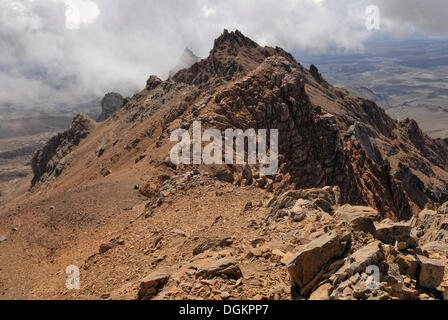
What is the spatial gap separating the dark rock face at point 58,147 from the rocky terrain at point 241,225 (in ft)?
88.9

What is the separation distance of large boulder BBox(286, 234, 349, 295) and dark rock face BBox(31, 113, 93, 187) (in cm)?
7240

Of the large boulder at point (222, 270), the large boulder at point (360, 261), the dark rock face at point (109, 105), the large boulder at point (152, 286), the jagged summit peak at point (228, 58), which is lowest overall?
the large boulder at point (152, 286)

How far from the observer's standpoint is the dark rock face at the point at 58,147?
7421 cm

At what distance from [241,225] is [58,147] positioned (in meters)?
73.9

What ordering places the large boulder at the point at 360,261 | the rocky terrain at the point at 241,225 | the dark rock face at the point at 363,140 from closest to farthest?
the large boulder at the point at 360,261, the rocky terrain at the point at 241,225, the dark rock face at the point at 363,140

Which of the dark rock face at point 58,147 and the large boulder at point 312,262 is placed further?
the dark rock face at point 58,147

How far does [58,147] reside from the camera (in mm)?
78438

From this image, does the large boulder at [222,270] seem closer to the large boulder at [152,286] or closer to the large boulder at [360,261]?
the large boulder at [152,286]

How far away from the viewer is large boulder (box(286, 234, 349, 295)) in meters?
9.41

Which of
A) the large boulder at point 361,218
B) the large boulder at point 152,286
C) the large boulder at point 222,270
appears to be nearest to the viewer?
the large boulder at point 222,270

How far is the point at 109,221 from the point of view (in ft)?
77.4

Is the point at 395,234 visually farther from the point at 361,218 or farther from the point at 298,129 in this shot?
the point at 298,129

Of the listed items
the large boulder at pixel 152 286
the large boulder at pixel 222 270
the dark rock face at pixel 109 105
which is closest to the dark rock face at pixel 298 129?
the large boulder at pixel 152 286

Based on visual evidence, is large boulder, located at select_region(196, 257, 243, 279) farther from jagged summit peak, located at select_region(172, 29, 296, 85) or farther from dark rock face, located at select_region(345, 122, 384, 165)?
jagged summit peak, located at select_region(172, 29, 296, 85)
